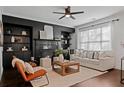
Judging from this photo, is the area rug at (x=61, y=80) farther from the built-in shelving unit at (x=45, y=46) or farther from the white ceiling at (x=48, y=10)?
the white ceiling at (x=48, y=10)

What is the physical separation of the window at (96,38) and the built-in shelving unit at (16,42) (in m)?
3.51

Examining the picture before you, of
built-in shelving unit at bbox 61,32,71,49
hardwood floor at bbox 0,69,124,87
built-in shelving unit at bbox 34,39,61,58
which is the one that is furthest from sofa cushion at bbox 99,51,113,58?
built-in shelving unit at bbox 61,32,71,49

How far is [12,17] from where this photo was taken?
473 cm

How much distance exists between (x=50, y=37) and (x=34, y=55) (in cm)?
144

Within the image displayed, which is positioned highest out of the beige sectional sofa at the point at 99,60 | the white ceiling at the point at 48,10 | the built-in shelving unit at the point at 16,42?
the white ceiling at the point at 48,10

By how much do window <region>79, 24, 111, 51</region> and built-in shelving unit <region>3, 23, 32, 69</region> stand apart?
11.5ft

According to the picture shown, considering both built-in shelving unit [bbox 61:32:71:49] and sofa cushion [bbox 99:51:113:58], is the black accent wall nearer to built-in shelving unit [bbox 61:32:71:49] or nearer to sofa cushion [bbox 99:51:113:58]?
built-in shelving unit [bbox 61:32:71:49]

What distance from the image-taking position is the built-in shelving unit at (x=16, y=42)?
4.84m

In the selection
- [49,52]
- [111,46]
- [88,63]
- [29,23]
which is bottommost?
[88,63]

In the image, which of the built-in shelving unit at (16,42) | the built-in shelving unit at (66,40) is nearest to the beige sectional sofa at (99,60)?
the built-in shelving unit at (66,40)

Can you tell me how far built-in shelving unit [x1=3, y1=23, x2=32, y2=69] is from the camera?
4844 millimetres

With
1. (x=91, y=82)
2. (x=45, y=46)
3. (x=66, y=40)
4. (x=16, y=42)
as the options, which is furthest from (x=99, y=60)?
(x=16, y=42)
